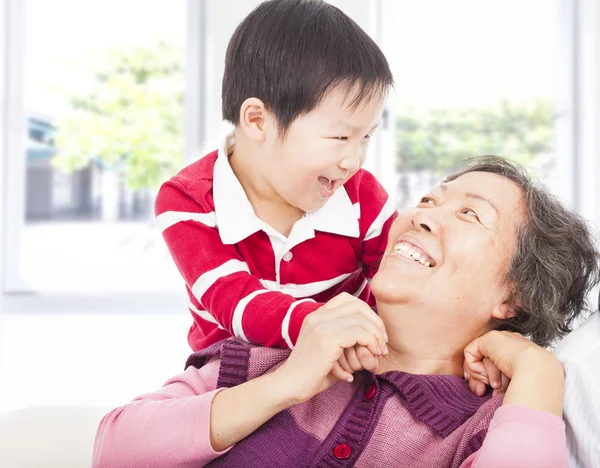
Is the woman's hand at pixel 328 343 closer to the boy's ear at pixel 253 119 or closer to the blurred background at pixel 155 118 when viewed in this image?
the boy's ear at pixel 253 119

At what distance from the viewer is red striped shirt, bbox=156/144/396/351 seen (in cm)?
152

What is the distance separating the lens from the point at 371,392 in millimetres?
1424

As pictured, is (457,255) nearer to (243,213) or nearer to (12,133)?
(243,213)

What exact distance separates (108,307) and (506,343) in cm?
304

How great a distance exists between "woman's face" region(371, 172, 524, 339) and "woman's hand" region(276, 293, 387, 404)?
0.16 m

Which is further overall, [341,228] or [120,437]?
[341,228]

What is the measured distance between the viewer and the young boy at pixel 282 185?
1.56m

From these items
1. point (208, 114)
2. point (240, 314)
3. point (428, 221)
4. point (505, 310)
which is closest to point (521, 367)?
point (505, 310)

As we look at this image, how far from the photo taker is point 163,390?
150cm

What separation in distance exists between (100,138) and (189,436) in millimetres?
3176

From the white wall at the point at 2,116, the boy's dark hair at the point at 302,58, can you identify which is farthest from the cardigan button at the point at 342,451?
the white wall at the point at 2,116

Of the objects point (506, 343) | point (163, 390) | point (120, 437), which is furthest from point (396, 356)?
point (120, 437)

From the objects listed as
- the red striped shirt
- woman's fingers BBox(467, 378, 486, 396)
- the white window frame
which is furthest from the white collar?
the white window frame

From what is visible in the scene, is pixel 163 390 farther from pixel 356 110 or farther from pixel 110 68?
pixel 110 68
